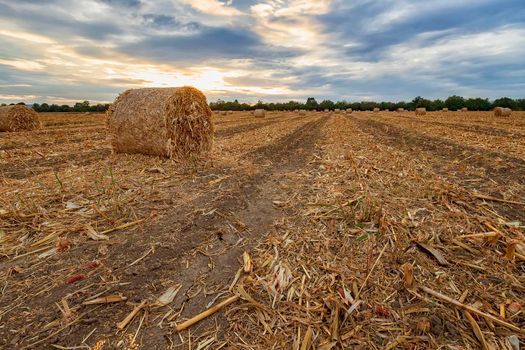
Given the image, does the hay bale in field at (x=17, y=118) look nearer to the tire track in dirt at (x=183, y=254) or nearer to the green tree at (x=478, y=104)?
the tire track in dirt at (x=183, y=254)

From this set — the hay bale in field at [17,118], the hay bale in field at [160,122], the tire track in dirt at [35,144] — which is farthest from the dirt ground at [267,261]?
the hay bale in field at [17,118]

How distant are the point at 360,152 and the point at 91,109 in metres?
55.0

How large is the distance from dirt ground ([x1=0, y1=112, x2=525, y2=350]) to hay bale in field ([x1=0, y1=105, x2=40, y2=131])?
499 inches

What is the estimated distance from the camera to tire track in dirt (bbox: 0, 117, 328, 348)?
107 inches

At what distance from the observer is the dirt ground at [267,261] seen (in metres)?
2.55

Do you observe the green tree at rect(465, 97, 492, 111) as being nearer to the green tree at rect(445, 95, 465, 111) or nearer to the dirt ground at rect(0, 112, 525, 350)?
the green tree at rect(445, 95, 465, 111)

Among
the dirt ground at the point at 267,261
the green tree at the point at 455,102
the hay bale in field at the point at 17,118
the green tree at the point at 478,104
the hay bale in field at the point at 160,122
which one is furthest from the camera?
the green tree at the point at 455,102

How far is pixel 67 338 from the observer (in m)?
2.46

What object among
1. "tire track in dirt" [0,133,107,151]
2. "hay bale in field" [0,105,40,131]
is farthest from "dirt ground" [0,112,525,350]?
"hay bale in field" [0,105,40,131]

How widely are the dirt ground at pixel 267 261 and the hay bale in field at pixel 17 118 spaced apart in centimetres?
1268

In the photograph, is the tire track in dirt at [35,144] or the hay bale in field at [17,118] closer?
the tire track in dirt at [35,144]

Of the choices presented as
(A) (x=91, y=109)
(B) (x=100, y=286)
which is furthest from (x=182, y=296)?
(A) (x=91, y=109)

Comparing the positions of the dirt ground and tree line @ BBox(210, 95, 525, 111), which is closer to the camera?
the dirt ground

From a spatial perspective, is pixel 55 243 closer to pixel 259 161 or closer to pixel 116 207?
pixel 116 207
